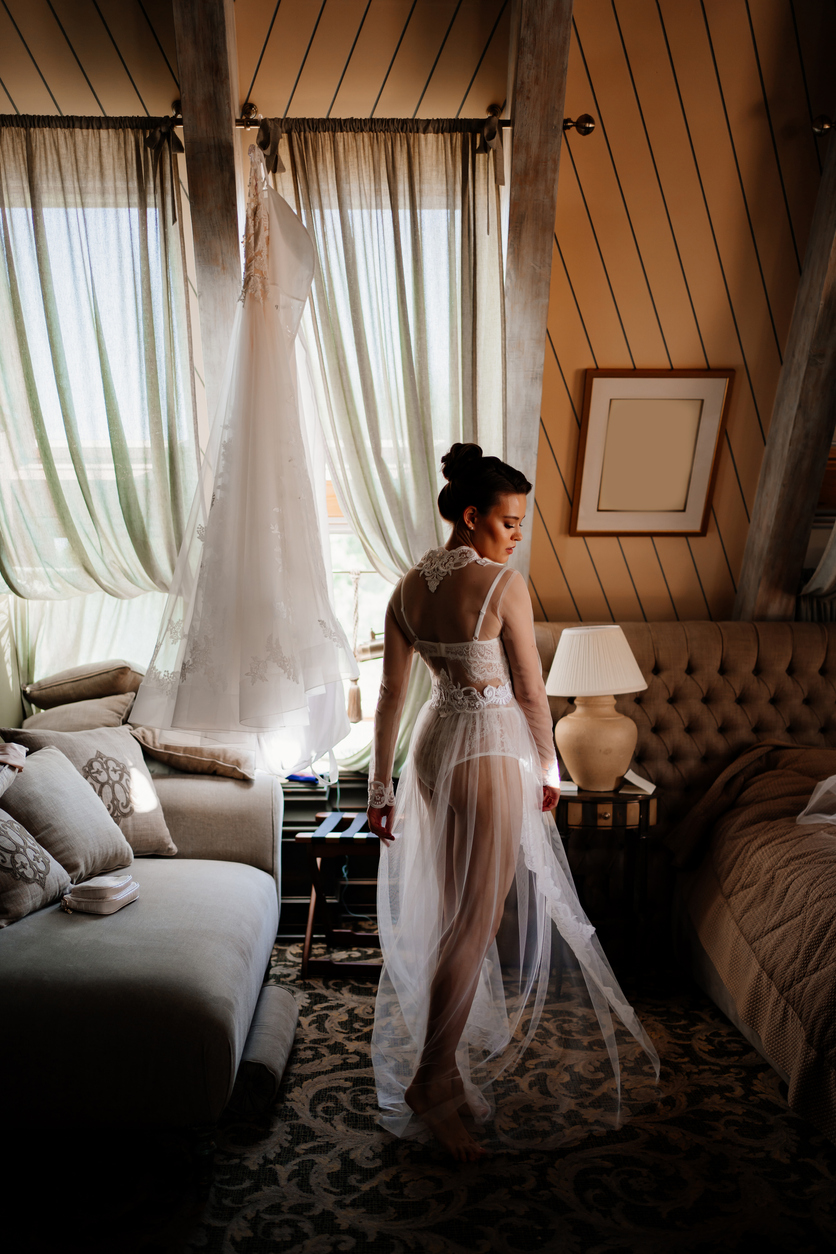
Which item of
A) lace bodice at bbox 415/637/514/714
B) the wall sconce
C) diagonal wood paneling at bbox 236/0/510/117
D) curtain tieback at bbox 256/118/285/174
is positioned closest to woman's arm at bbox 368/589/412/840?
lace bodice at bbox 415/637/514/714

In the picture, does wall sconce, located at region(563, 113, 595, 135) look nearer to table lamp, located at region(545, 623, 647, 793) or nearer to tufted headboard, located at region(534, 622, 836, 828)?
table lamp, located at region(545, 623, 647, 793)

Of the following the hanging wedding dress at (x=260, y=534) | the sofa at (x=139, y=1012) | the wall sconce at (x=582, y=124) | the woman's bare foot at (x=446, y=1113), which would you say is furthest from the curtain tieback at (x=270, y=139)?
the woman's bare foot at (x=446, y=1113)

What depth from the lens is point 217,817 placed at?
2541 mm

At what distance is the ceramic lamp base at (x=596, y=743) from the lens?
2.57 metres

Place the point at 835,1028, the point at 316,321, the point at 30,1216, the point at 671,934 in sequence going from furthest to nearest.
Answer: the point at 671,934 → the point at 316,321 → the point at 835,1028 → the point at 30,1216

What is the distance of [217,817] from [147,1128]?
0.98m

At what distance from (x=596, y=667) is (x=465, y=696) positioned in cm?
79

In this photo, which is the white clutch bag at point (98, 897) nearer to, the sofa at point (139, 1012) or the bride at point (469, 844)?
the sofa at point (139, 1012)

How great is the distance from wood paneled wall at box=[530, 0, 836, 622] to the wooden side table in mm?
1299

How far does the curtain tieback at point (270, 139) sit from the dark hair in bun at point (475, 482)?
3.80 feet

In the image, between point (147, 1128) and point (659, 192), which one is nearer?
point (147, 1128)

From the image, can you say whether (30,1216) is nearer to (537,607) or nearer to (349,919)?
(349,919)

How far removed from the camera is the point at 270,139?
238cm

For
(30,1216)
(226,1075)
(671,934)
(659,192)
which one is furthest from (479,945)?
(659,192)
